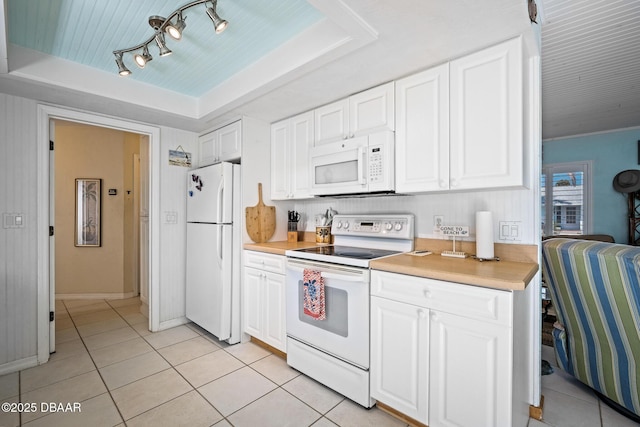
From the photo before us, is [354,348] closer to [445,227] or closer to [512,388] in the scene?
[512,388]

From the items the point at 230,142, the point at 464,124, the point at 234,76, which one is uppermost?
the point at 234,76

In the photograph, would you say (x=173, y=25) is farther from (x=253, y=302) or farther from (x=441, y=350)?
(x=441, y=350)

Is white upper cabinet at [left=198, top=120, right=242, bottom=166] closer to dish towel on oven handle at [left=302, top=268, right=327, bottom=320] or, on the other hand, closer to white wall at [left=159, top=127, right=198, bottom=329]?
white wall at [left=159, top=127, right=198, bottom=329]

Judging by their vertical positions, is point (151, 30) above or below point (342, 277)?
above

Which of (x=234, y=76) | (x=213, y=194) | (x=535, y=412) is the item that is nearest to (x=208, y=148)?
(x=213, y=194)

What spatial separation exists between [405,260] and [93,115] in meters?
3.11

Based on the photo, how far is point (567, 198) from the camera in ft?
15.8

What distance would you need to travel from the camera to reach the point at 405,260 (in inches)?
72.9

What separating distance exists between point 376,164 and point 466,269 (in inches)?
37.7

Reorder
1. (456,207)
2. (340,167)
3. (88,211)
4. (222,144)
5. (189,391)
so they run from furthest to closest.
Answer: (88,211), (222,144), (340,167), (456,207), (189,391)

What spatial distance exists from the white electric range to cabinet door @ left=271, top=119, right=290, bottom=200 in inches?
34.5

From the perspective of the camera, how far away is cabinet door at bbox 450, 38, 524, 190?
1611 millimetres

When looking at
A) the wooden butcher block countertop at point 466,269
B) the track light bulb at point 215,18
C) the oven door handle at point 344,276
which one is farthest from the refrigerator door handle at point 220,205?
the wooden butcher block countertop at point 466,269

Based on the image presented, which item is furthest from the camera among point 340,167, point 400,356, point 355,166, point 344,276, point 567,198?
point 567,198
